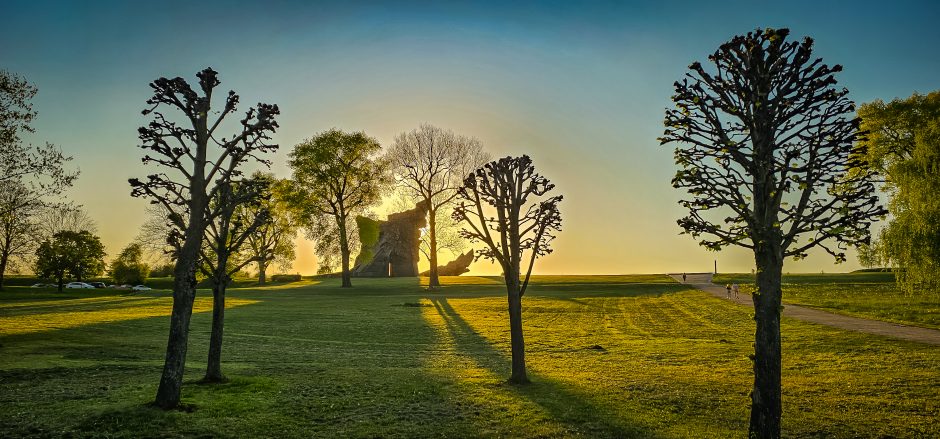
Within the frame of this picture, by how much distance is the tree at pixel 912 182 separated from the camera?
37.2m

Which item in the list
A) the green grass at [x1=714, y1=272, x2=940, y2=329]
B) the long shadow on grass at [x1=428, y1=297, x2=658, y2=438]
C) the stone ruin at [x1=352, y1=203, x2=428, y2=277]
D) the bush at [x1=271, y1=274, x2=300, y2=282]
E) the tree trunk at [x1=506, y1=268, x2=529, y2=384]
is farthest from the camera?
the bush at [x1=271, y1=274, x2=300, y2=282]

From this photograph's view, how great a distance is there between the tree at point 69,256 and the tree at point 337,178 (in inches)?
1131

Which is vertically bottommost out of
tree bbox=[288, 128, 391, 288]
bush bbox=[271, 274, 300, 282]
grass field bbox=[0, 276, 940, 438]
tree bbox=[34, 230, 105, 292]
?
grass field bbox=[0, 276, 940, 438]

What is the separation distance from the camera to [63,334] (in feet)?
93.8

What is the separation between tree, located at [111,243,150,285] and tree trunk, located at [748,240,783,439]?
93134 millimetres

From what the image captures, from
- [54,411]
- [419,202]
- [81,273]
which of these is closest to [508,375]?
[54,411]

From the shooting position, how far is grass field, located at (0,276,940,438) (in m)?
13.5

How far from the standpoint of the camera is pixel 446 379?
19.1m

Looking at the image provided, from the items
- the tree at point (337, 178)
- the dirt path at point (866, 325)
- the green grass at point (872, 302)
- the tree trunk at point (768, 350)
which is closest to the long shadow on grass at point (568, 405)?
the tree trunk at point (768, 350)

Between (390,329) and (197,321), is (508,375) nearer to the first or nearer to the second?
(390,329)

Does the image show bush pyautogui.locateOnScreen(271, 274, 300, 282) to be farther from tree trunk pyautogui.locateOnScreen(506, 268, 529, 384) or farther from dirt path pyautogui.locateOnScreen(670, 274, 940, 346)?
tree trunk pyautogui.locateOnScreen(506, 268, 529, 384)

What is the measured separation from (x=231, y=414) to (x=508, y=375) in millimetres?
9872

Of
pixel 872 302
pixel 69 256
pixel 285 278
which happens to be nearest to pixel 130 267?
pixel 69 256

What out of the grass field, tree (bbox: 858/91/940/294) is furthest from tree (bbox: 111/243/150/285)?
tree (bbox: 858/91/940/294)
